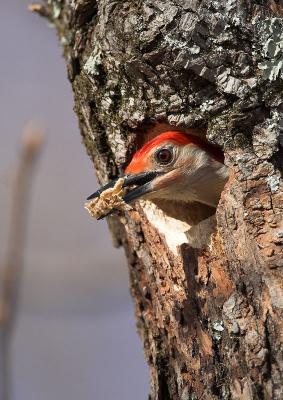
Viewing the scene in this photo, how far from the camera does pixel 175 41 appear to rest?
3.28m

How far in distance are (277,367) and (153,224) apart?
47.8 inches

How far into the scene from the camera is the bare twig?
14.4ft

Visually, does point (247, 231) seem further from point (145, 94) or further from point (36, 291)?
point (36, 291)

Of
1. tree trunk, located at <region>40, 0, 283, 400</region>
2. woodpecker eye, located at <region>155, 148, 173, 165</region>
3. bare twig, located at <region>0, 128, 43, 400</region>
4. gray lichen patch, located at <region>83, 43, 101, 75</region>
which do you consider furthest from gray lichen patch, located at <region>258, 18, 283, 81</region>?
bare twig, located at <region>0, 128, 43, 400</region>

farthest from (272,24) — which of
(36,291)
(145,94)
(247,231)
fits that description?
(36,291)

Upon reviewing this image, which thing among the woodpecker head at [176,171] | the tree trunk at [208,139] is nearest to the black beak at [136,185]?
the woodpecker head at [176,171]

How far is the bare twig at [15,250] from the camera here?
4.39 meters

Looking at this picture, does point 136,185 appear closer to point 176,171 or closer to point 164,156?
point 164,156

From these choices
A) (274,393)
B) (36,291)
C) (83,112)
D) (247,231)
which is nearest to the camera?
(274,393)

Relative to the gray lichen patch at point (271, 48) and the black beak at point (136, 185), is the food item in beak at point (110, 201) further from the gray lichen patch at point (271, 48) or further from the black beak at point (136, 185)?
the gray lichen patch at point (271, 48)

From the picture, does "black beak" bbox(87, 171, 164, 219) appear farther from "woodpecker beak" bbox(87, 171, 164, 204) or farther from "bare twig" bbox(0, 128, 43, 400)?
"bare twig" bbox(0, 128, 43, 400)

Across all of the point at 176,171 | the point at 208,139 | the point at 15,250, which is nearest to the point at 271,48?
the point at 208,139

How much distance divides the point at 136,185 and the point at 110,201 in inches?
11.5

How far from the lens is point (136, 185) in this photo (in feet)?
13.4
